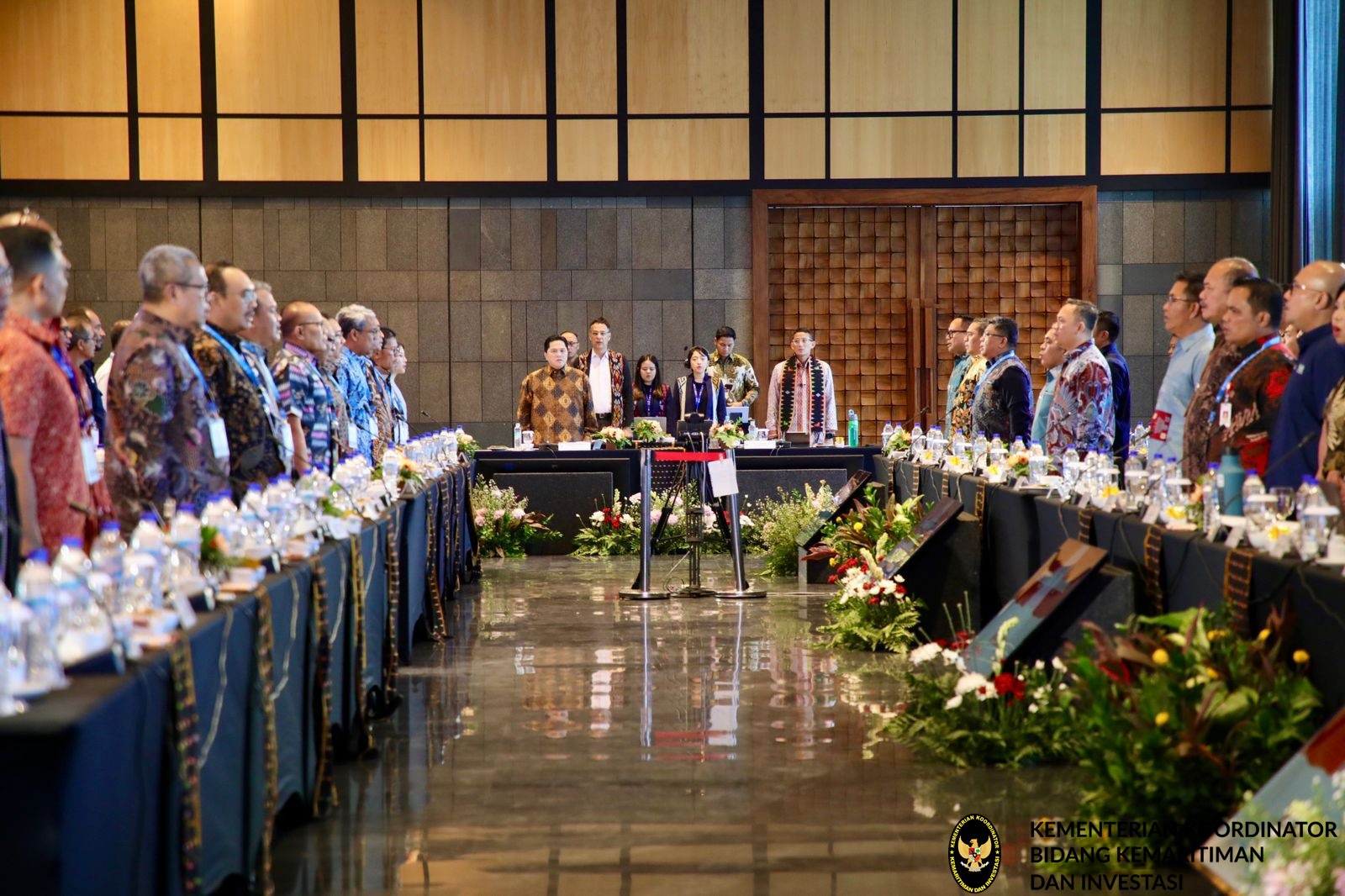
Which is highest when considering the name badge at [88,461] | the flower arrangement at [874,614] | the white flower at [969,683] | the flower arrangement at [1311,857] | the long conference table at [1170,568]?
the name badge at [88,461]

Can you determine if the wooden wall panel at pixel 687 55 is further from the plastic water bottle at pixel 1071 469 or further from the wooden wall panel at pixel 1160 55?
the plastic water bottle at pixel 1071 469

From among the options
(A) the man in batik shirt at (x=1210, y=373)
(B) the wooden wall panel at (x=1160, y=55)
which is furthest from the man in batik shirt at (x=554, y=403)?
(A) the man in batik shirt at (x=1210, y=373)

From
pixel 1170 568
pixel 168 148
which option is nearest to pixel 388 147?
pixel 168 148

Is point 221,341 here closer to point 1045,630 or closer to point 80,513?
point 80,513

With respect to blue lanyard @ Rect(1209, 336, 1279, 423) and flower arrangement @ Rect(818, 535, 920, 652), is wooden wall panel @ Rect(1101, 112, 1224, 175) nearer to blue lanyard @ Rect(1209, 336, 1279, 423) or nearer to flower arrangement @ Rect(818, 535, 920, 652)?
flower arrangement @ Rect(818, 535, 920, 652)

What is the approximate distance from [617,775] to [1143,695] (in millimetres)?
1562

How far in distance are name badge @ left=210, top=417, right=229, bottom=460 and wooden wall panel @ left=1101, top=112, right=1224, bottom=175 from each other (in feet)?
35.8

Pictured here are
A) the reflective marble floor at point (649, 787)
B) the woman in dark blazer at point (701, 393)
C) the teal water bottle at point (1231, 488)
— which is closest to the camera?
the reflective marble floor at point (649, 787)

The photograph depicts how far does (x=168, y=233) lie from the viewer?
511 inches

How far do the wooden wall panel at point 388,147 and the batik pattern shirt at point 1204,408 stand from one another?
9.43 metres

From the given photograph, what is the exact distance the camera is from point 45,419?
3432 millimetres

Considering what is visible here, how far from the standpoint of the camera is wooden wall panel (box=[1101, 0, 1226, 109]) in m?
13.0

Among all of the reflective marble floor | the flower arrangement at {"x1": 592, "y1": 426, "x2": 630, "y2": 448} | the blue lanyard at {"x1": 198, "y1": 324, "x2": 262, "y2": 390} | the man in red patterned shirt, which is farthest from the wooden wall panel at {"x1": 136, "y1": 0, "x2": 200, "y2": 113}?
the man in red patterned shirt

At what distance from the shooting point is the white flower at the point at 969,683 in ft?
13.7
